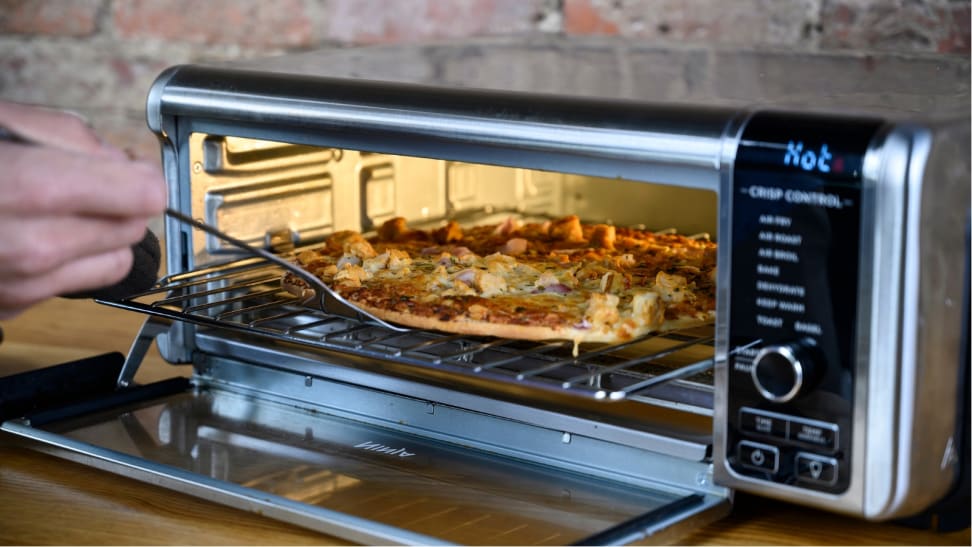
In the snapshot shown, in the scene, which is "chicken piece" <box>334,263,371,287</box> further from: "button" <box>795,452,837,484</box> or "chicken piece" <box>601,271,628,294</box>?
"button" <box>795,452,837,484</box>

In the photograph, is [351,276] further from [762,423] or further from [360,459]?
[762,423]

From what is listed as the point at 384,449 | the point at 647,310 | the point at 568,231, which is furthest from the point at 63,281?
the point at 568,231

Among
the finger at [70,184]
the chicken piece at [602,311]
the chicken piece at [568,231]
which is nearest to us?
the finger at [70,184]

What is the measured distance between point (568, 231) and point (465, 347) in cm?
33

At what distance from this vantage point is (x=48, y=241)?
728 mm

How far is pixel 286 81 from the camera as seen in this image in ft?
3.33

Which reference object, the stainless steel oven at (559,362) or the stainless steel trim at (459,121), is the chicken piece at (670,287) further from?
the stainless steel trim at (459,121)

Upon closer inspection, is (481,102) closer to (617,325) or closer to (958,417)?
(617,325)

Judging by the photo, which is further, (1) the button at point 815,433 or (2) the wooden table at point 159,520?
(2) the wooden table at point 159,520

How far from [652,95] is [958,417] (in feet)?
0.95

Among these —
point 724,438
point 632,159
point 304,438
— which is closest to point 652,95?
point 632,159

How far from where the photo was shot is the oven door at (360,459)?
0.84 metres

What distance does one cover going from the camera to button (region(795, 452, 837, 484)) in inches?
30.4

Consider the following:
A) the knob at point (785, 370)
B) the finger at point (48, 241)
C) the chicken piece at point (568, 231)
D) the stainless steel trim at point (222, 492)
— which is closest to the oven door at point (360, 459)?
the stainless steel trim at point (222, 492)
